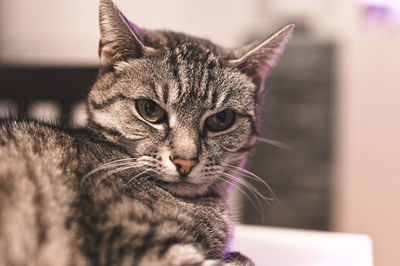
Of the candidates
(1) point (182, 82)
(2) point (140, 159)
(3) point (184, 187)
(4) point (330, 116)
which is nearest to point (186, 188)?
(3) point (184, 187)

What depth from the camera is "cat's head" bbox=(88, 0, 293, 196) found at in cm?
87

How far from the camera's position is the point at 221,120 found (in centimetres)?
94

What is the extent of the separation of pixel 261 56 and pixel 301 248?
0.52 metres

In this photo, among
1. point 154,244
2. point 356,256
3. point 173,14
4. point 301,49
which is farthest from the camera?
point 173,14

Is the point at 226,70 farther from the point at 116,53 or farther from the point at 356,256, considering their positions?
the point at 356,256

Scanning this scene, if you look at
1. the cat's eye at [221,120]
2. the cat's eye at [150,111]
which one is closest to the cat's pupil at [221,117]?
the cat's eye at [221,120]

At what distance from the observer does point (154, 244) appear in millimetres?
704

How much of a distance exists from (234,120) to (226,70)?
116 mm

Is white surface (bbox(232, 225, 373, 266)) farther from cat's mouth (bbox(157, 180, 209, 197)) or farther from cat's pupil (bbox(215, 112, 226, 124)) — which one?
cat's pupil (bbox(215, 112, 226, 124))

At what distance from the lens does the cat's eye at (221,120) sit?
0.93 meters

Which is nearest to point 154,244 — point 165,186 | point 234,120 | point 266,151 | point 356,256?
point 165,186

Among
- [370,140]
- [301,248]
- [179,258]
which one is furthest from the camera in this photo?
[370,140]

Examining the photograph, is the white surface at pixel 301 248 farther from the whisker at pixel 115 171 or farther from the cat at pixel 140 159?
the whisker at pixel 115 171

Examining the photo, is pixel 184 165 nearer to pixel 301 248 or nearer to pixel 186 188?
pixel 186 188
